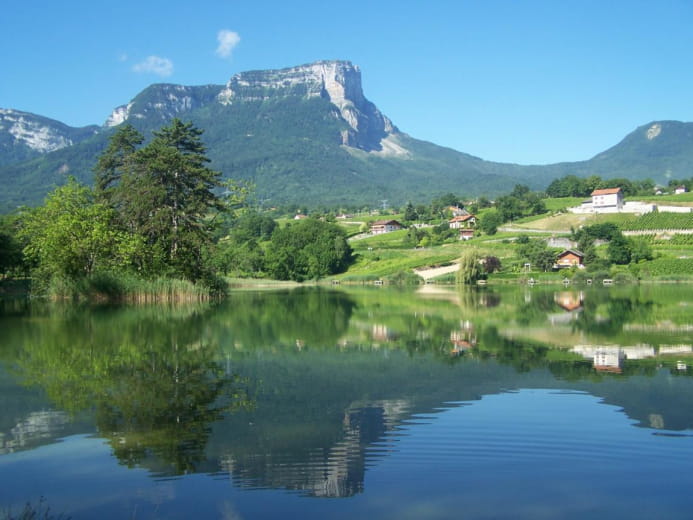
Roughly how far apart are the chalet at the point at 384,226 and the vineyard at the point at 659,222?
156 feet

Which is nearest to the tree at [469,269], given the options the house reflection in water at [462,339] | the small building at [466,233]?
the small building at [466,233]

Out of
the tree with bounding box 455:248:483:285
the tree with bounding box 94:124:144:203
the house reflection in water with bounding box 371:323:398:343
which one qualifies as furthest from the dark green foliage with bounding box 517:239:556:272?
the house reflection in water with bounding box 371:323:398:343

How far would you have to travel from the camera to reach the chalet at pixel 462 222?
120812 mm

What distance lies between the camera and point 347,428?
31.7 ft

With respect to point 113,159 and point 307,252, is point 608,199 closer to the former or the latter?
point 307,252

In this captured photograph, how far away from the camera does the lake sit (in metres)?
6.95

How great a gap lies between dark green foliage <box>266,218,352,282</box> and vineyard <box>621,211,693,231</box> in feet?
140

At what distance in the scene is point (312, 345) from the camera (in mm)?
19594

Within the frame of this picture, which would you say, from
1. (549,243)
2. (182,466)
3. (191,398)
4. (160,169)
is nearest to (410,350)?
(191,398)

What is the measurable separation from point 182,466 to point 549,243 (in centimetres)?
9106

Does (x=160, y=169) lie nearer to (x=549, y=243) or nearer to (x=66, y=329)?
(x=66, y=329)

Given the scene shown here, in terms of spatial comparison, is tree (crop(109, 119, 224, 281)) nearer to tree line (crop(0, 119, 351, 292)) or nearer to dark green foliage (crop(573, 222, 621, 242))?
tree line (crop(0, 119, 351, 292))

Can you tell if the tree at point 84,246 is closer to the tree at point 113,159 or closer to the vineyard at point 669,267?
the tree at point 113,159

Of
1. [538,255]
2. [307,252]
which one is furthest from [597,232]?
[307,252]
